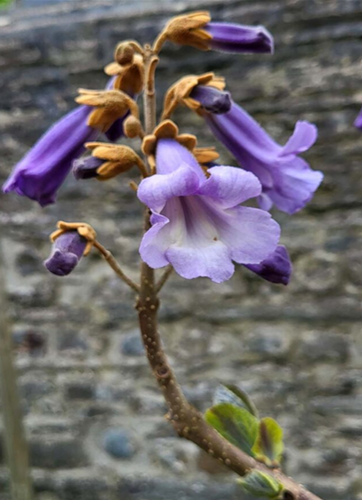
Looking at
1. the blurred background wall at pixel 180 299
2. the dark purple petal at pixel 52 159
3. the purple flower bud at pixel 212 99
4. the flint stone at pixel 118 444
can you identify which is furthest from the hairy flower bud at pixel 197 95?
the flint stone at pixel 118 444

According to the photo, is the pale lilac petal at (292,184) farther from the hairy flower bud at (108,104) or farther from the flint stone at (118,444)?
the flint stone at (118,444)

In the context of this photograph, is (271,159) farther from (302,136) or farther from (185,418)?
(185,418)

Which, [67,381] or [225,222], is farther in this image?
[67,381]

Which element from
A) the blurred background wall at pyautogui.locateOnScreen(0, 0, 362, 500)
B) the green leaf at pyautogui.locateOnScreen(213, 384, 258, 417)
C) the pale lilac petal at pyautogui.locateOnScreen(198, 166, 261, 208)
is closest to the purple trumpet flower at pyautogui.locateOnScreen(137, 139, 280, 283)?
the pale lilac petal at pyautogui.locateOnScreen(198, 166, 261, 208)

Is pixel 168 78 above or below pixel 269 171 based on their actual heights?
below

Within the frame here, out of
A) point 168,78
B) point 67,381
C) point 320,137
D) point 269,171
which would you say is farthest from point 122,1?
point 269,171

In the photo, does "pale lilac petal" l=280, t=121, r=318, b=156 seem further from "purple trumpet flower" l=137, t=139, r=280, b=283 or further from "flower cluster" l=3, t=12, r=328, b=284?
"purple trumpet flower" l=137, t=139, r=280, b=283

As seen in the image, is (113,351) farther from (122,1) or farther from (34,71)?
(122,1)
